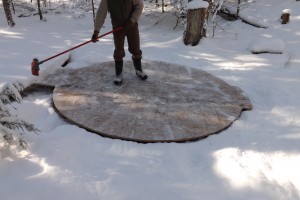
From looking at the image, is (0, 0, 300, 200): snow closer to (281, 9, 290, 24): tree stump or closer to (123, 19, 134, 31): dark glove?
(123, 19, 134, 31): dark glove

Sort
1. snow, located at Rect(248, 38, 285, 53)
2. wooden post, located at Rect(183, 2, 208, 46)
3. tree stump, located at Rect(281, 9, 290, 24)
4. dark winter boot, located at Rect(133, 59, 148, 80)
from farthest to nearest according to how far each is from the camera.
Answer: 1. tree stump, located at Rect(281, 9, 290, 24)
2. wooden post, located at Rect(183, 2, 208, 46)
3. snow, located at Rect(248, 38, 285, 53)
4. dark winter boot, located at Rect(133, 59, 148, 80)

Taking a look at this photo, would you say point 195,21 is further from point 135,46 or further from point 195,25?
point 135,46

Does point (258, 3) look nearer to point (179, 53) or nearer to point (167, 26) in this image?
point (167, 26)

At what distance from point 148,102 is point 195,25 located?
114 inches

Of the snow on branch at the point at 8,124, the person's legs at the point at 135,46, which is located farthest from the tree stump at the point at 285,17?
the snow on branch at the point at 8,124

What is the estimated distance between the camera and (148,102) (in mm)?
3932

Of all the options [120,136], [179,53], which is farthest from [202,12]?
[120,136]

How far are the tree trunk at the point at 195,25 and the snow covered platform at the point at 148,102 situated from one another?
4.84 feet

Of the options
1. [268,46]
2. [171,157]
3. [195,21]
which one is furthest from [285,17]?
[171,157]

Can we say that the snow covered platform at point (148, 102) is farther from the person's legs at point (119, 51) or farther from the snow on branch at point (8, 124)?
the snow on branch at point (8, 124)

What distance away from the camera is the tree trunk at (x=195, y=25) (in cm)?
616

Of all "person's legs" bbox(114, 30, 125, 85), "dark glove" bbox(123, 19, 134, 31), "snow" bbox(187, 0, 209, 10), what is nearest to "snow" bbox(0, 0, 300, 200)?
"person's legs" bbox(114, 30, 125, 85)

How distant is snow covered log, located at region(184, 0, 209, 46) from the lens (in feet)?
19.9

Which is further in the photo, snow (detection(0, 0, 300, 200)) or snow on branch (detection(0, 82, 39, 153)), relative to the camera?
snow on branch (detection(0, 82, 39, 153))
